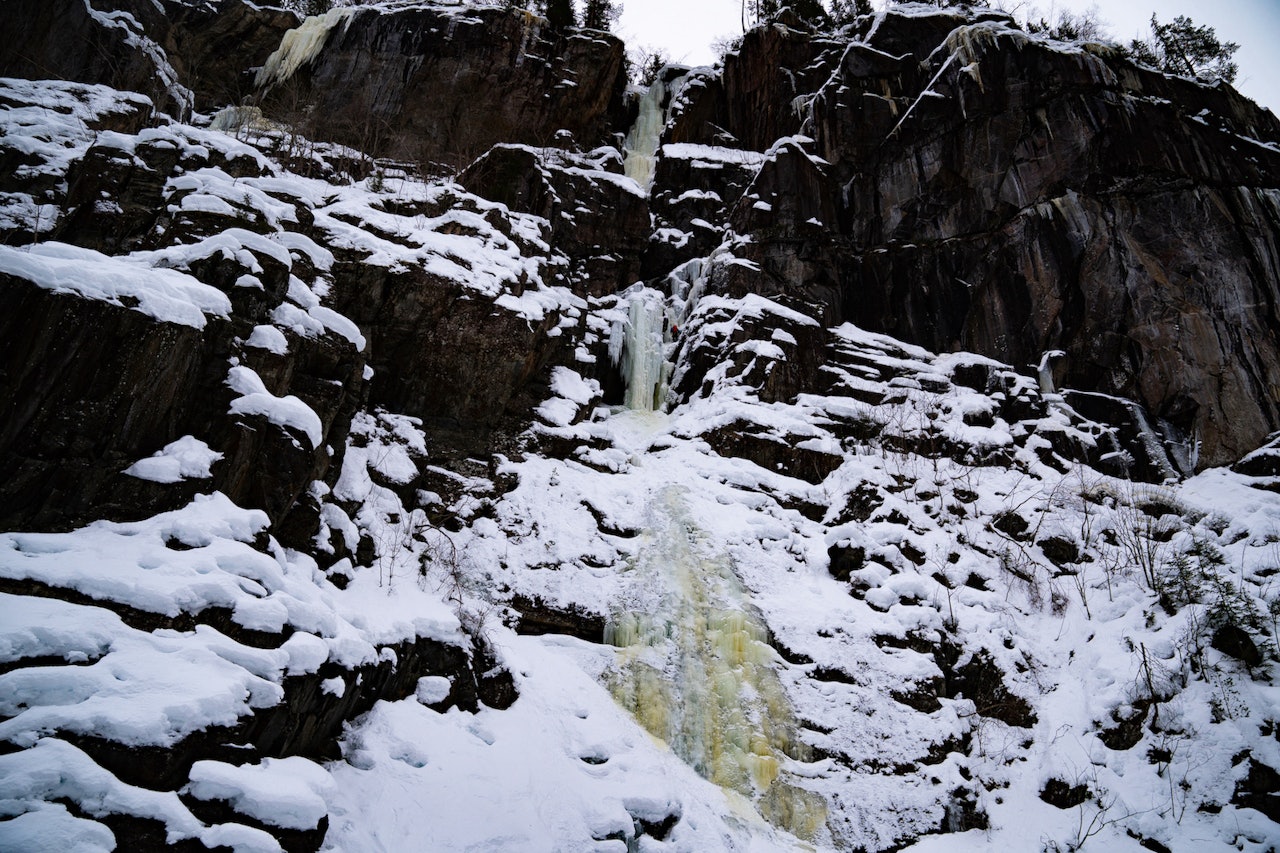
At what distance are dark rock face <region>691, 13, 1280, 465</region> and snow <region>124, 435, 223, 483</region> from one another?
42.8 ft

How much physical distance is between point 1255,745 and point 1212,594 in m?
2.21

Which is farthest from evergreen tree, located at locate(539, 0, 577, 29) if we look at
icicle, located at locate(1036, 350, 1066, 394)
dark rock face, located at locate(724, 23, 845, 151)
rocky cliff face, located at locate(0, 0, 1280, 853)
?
icicle, located at locate(1036, 350, 1066, 394)

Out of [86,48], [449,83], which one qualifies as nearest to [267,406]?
[86,48]

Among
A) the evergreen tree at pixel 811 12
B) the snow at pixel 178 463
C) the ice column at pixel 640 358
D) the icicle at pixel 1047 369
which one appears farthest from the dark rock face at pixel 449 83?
the snow at pixel 178 463

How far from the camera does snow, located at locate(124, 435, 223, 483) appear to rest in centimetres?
559

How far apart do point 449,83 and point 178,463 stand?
19386 mm

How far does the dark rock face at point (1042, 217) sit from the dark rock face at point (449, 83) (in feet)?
26.1

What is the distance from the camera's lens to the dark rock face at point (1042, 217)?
14734 millimetres

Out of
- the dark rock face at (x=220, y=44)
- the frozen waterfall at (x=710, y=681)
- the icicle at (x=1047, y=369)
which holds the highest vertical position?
the dark rock face at (x=220, y=44)

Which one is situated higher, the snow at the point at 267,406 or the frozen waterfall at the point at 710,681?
the snow at the point at 267,406

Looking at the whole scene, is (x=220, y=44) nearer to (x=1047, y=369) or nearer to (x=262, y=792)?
(x=262, y=792)

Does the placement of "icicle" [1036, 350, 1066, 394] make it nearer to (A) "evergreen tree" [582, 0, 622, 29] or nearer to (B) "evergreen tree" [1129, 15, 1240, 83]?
(B) "evergreen tree" [1129, 15, 1240, 83]

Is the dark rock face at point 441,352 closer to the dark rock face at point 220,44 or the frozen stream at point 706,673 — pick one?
the frozen stream at point 706,673

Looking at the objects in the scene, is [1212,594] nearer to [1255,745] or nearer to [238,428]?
[1255,745]
